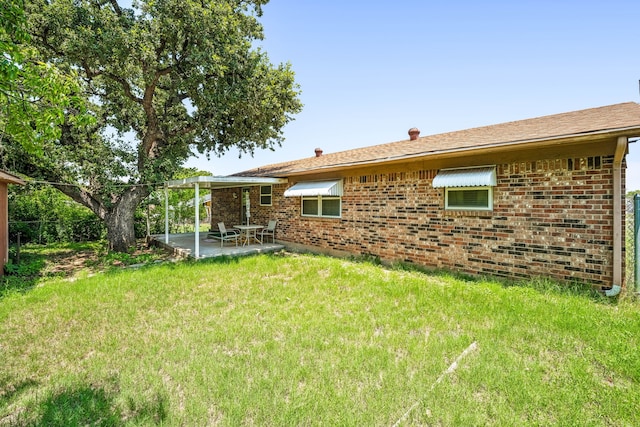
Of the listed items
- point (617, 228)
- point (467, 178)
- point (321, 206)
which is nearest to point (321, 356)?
point (467, 178)

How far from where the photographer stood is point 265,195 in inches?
571

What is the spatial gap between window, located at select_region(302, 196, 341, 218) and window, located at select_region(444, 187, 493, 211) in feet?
13.4

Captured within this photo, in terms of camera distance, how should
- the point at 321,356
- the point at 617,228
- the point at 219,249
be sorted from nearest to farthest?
1. the point at 321,356
2. the point at 617,228
3. the point at 219,249

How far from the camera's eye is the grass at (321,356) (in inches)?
117

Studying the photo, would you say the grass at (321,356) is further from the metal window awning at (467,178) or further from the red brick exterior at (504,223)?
the metal window awning at (467,178)

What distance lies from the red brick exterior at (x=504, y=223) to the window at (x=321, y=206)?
1.29 feet

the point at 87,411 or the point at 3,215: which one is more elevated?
the point at 3,215

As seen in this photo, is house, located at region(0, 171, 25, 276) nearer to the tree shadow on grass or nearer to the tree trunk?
the tree trunk

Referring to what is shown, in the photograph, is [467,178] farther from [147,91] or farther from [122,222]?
[122,222]

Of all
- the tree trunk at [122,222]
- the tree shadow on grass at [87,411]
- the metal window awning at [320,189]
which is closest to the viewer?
the tree shadow on grass at [87,411]

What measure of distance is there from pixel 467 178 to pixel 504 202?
3.40 ft

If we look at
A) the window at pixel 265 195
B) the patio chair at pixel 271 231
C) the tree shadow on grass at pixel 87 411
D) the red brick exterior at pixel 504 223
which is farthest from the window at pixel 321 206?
the tree shadow on grass at pixel 87 411

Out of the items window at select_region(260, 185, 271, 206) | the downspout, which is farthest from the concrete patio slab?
the downspout

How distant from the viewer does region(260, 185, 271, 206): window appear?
14273mm
